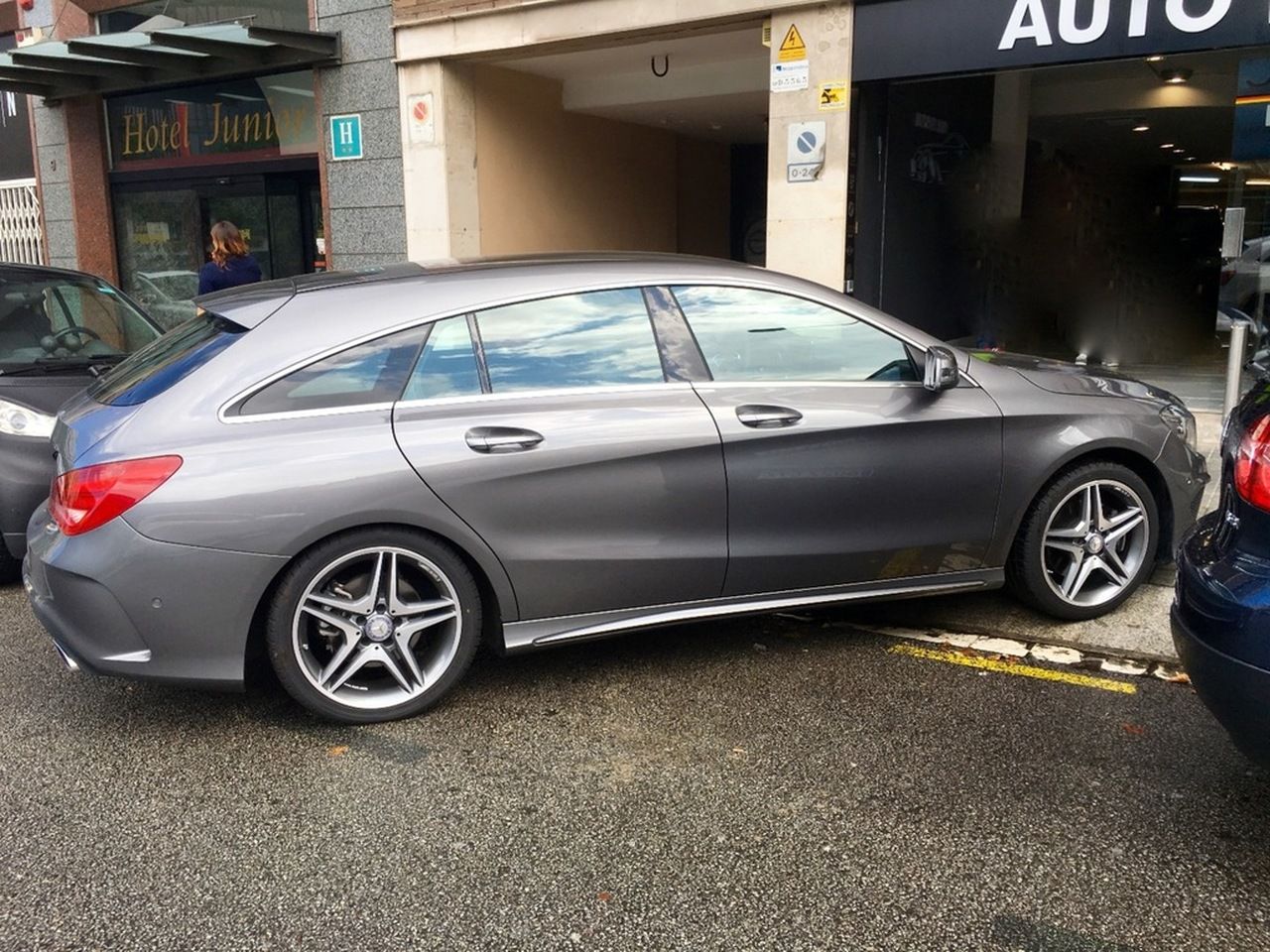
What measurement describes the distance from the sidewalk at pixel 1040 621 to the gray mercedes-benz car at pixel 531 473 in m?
0.14

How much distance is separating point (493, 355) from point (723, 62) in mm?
8291

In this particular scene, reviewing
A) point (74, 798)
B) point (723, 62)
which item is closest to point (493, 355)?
point (74, 798)

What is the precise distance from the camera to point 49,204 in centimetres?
1453

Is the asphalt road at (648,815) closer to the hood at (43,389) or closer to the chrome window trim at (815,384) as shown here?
the chrome window trim at (815,384)

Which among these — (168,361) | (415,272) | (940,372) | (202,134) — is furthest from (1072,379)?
(202,134)

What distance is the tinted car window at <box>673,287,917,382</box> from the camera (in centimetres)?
425

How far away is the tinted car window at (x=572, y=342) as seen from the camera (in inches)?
158

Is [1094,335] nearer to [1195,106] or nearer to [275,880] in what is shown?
[1195,106]

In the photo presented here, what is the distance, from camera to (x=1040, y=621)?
482cm

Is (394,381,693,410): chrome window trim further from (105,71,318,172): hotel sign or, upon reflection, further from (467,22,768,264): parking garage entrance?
(105,71,318,172): hotel sign

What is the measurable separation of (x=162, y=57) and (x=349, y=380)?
31.6 feet

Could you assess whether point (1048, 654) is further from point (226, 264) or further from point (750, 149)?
point (750, 149)

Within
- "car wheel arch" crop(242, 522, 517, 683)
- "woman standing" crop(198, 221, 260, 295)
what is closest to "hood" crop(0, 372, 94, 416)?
"car wheel arch" crop(242, 522, 517, 683)

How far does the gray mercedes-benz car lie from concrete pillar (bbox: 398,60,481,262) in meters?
6.86
